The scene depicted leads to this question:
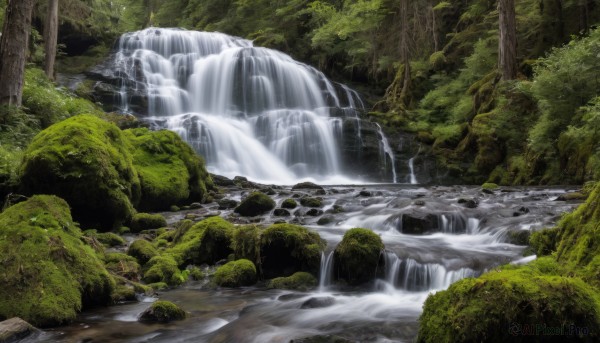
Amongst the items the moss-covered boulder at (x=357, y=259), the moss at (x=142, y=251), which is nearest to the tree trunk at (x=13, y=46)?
the moss at (x=142, y=251)

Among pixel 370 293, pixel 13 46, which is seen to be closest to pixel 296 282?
pixel 370 293

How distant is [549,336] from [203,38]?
107ft

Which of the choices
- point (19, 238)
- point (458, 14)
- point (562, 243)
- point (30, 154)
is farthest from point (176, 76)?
point (562, 243)

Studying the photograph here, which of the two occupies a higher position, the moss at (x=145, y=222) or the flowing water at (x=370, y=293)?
the moss at (x=145, y=222)

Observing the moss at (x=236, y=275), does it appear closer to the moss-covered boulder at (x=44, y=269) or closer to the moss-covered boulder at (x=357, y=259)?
the moss-covered boulder at (x=357, y=259)

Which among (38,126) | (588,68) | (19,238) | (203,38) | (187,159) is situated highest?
(203,38)

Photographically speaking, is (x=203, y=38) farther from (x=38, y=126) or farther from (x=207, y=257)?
(x=207, y=257)

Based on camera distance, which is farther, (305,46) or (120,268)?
(305,46)

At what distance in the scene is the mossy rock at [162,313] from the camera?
5688mm

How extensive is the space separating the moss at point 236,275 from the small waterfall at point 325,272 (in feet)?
3.46

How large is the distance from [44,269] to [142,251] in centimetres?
245

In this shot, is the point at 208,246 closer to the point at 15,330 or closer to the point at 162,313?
the point at 162,313

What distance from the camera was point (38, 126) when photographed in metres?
12.6

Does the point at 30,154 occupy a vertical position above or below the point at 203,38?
below
